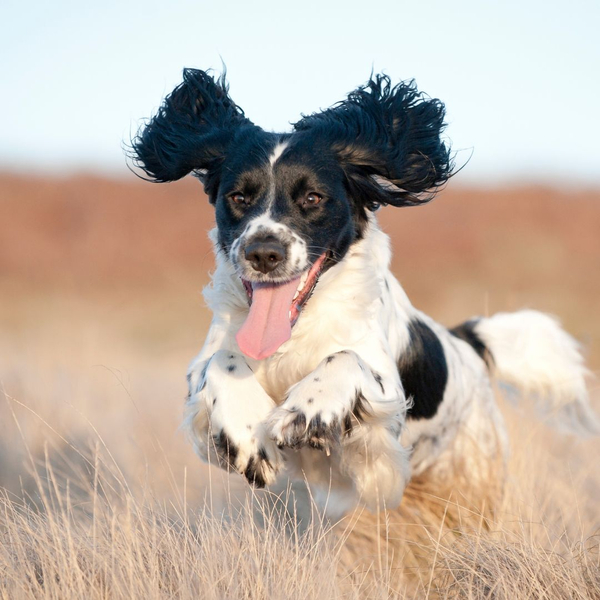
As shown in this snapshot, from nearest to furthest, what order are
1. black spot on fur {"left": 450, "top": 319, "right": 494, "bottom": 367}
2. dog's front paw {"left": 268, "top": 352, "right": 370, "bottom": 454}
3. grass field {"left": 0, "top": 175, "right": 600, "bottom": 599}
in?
grass field {"left": 0, "top": 175, "right": 600, "bottom": 599}
dog's front paw {"left": 268, "top": 352, "right": 370, "bottom": 454}
black spot on fur {"left": 450, "top": 319, "right": 494, "bottom": 367}

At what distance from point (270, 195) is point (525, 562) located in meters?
1.72

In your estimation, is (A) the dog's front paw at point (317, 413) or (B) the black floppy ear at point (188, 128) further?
(B) the black floppy ear at point (188, 128)

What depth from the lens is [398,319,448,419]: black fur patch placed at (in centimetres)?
418

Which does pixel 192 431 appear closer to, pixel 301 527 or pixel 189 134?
pixel 301 527

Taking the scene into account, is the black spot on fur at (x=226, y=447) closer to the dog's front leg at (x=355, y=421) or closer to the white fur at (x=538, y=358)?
the dog's front leg at (x=355, y=421)

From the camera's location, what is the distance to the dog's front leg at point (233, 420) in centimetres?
328

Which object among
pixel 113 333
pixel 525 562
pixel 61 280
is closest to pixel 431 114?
pixel 525 562

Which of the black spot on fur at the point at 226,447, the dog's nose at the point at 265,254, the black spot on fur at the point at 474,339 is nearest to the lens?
the black spot on fur at the point at 226,447

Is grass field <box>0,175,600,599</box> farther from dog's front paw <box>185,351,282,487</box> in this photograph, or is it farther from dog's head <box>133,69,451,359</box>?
dog's head <box>133,69,451,359</box>

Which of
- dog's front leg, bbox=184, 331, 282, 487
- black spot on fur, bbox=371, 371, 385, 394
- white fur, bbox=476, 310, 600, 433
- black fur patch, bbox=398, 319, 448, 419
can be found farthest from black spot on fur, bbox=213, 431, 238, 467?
white fur, bbox=476, 310, 600, 433

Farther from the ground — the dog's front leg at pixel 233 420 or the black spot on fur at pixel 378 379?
the black spot on fur at pixel 378 379

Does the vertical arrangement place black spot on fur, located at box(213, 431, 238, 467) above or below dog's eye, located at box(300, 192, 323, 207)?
below

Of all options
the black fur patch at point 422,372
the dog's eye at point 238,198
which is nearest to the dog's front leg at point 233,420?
the dog's eye at point 238,198

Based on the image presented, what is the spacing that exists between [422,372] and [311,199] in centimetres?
110
